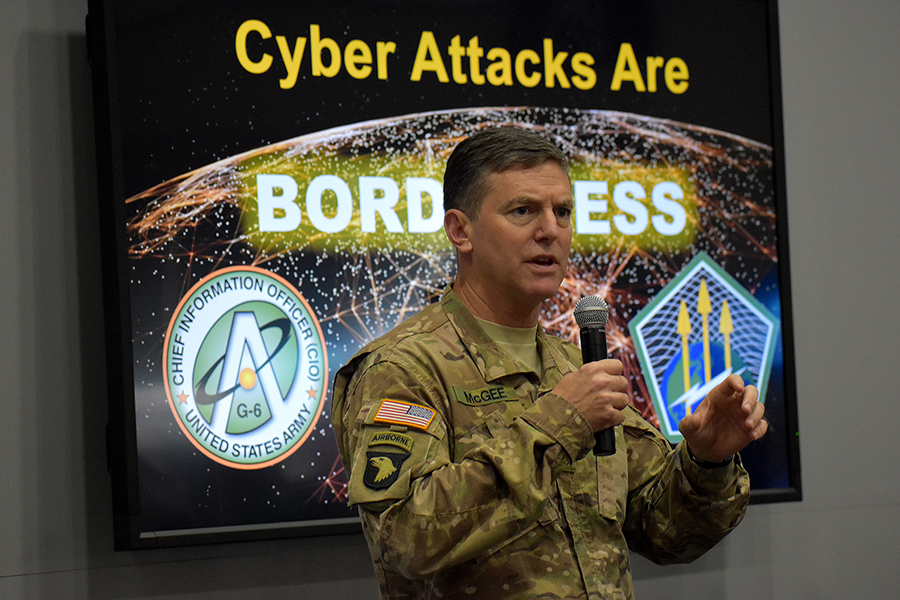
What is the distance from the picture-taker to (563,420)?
1552 millimetres

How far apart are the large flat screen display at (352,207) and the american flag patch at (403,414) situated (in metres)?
1.10

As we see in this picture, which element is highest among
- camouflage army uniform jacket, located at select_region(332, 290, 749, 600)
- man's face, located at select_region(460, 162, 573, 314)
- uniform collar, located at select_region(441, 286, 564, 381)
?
man's face, located at select_region(460, 162, 573, 314)

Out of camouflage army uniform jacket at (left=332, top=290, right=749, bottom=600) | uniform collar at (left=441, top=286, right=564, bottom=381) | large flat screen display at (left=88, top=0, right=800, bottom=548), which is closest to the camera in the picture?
camouflage army uniform jacket at (left=332, top=290, right=749, bottom=600)

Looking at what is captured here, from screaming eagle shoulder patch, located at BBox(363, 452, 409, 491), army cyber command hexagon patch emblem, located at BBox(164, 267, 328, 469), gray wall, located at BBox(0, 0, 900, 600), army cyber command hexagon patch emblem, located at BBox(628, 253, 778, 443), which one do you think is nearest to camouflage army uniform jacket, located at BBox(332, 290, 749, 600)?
screaming eagle shoulder patch, located at BBox(363, 452, 409, 491)

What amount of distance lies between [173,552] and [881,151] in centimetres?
282

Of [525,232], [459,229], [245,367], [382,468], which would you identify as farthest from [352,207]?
[382,468]

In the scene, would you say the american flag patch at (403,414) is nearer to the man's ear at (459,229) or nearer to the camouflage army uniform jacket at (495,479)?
the camouflage army uniform jacket at (495,479)

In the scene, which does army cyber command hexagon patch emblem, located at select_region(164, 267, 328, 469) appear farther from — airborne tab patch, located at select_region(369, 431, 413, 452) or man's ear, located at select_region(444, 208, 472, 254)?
airborne tab patch, located at select_region(369, 431, 413, 452)

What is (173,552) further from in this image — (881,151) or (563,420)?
(881,151)

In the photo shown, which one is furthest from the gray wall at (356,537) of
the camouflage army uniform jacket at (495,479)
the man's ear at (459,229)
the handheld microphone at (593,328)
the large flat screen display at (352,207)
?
the handheld microphone at (593,328)

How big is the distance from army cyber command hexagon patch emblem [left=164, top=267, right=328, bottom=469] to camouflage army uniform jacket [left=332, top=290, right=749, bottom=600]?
32.7 inches

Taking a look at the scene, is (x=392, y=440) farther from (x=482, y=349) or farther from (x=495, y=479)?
(x=482, y=349)

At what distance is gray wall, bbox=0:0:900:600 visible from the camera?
8.47 feet

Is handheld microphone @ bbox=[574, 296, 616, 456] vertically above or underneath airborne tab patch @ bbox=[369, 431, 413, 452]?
above
